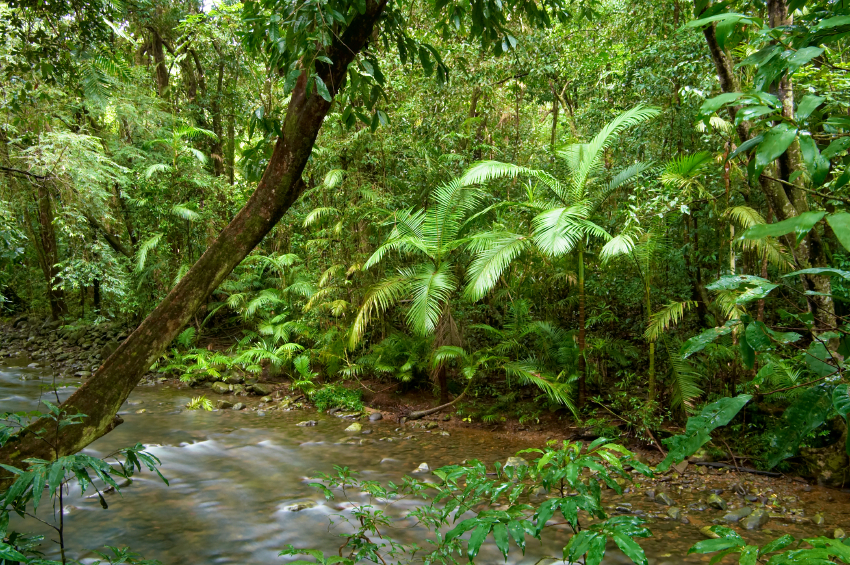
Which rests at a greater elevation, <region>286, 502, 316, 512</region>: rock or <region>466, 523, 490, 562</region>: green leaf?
<region>466, 523, 490, 562</region>: green leaf

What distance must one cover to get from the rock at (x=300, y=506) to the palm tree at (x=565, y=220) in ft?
9.07

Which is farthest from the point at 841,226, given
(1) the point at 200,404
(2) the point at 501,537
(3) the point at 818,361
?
(1) the point at 200,404

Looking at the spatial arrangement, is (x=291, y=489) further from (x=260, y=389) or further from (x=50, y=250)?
(x=50, y=250)

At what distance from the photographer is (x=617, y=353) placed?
6590mm

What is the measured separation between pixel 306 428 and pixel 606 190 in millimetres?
5025

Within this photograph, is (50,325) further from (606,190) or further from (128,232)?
(606,190)

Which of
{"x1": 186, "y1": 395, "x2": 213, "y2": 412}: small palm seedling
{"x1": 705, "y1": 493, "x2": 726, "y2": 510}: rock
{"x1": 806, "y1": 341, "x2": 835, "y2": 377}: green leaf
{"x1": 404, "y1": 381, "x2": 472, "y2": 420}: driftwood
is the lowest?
{"x1": 705, "y1": 493, "x2": 726, "y2": 510}: rock

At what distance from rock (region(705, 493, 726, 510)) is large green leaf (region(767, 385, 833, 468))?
4.02m

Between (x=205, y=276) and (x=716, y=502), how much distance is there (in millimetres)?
4511

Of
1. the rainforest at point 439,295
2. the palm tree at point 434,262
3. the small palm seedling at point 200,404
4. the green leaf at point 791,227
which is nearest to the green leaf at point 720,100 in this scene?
the rainforest at point 439,295

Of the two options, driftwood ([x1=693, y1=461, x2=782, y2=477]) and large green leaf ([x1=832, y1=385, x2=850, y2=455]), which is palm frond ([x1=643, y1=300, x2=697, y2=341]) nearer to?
driftwood ([x1=693, y1=461, x2=782, y2=477])

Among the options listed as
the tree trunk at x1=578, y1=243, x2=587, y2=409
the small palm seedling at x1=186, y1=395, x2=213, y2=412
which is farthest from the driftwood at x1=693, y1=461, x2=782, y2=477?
the small palm seedling at x1=186, y1=395, x2=213, y2=412

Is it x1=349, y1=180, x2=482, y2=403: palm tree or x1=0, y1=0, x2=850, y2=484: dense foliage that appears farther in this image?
x1=349, y1=180, x2=482, y2=403: palm tree

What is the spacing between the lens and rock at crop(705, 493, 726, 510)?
14.9 ft
